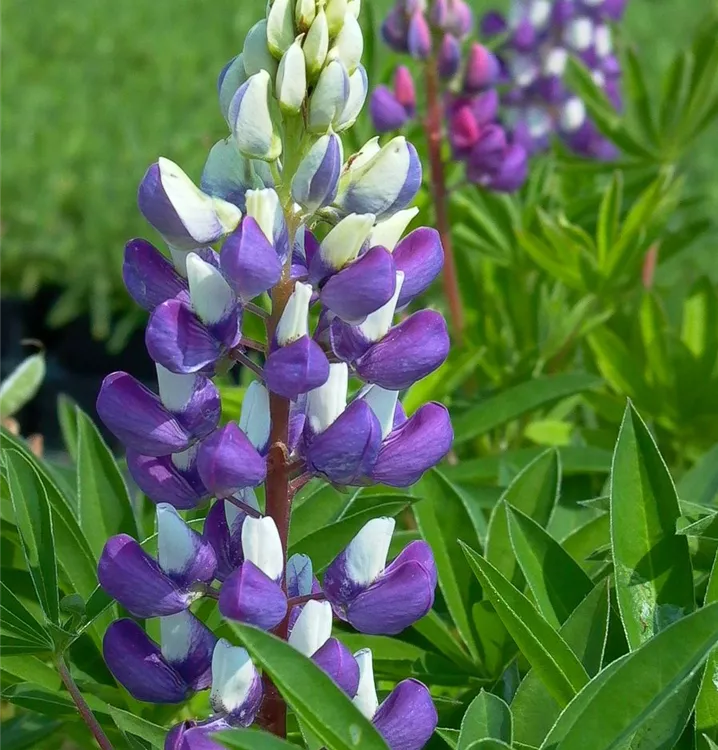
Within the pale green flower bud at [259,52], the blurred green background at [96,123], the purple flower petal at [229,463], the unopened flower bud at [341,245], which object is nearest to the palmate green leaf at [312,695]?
the purple flower petal at [229,463]

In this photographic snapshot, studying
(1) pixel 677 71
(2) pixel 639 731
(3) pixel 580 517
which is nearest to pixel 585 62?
(1) pixel 677 71

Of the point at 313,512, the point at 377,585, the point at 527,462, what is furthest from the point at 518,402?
the point at 377,585

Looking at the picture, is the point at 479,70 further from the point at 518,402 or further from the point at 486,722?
the point at 486,722

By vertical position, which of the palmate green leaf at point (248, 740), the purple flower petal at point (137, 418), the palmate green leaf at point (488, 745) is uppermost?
the purple flower petal at point (137, 418)

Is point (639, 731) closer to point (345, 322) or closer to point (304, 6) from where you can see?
point (345, 322)

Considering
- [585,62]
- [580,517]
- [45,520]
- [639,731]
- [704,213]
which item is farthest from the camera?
[704,213]

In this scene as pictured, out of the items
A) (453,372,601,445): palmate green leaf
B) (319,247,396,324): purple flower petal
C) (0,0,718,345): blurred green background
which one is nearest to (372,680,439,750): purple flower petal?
(319,247,396,324): purple flower petal

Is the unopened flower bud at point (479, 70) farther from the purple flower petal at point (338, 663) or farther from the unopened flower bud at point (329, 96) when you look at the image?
the purple flower petal at point (338, 663)
